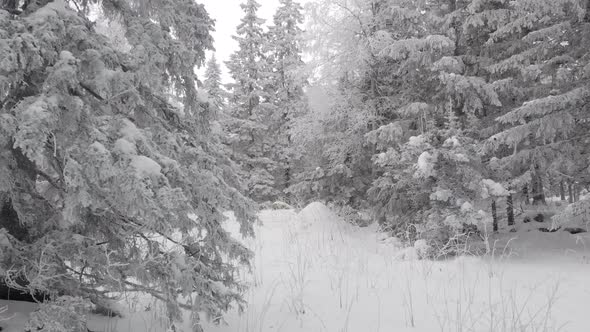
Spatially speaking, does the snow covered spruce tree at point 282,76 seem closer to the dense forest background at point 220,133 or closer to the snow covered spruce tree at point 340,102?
the dense forest background at point 220,133

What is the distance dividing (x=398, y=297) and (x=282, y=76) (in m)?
21.0

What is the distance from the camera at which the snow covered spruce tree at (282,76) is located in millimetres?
23047

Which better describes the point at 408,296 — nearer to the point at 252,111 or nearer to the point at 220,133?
the point at 220,133

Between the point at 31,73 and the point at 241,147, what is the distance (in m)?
20.8

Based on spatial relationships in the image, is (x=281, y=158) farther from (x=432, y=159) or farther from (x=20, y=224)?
(x=20, y=224)

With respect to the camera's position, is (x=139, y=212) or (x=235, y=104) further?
(x=235, y=104)

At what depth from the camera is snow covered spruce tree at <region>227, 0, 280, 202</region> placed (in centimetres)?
2238

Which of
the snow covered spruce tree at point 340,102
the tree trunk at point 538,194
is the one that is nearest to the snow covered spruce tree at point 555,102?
the tree trunk at point 538,194

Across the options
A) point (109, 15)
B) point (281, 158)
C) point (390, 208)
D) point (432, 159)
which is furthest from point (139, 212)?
point (281, 158)

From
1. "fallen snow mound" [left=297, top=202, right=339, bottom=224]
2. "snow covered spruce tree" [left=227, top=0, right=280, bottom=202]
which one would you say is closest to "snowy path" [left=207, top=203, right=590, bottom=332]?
"fallen snow mound" [left=297, top=202, right=339, bottom=224]

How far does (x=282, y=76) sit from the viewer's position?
24219 millimetres

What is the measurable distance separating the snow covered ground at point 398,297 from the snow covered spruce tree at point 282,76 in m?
15.7

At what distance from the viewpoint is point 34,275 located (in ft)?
8.18

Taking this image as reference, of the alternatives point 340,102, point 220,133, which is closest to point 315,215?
point 340,102
